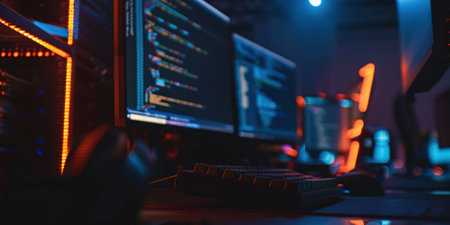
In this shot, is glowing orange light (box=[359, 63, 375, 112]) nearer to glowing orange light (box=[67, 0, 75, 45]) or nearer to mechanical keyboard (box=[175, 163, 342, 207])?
mechanical keyboard (box=[175, 163, 342, 207])

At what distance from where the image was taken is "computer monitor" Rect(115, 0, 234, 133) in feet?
2.93

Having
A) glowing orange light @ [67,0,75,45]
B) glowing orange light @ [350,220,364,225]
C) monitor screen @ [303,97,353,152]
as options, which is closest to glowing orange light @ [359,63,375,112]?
monitor screen @ [303,97,353,152]

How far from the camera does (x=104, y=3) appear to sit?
108cm

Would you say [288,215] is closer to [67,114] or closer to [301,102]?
[67,114]

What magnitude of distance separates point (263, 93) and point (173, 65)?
0.67 m

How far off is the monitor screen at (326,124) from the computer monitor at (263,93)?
376 mm

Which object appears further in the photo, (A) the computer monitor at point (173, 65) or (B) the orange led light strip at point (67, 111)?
(A) the computer monitor at point (173, 65)

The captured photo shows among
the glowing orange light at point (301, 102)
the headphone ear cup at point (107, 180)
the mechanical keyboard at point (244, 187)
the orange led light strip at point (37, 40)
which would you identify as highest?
the glowing orange light at point (301, 102)

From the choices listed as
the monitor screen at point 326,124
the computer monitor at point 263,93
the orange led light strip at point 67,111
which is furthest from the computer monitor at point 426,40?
the monitor screen at point 326,124

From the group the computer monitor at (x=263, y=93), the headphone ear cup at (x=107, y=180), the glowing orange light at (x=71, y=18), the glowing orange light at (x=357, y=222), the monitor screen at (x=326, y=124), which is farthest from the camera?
the monitor screen at (x=326, y=124)

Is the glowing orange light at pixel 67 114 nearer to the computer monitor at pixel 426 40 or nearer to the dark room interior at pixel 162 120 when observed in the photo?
the dark room interior at pixel 162 120

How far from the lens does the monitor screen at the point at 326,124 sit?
7.46 feet

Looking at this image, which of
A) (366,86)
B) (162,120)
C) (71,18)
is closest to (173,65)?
(162,120)

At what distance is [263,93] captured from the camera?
5.41 ft
